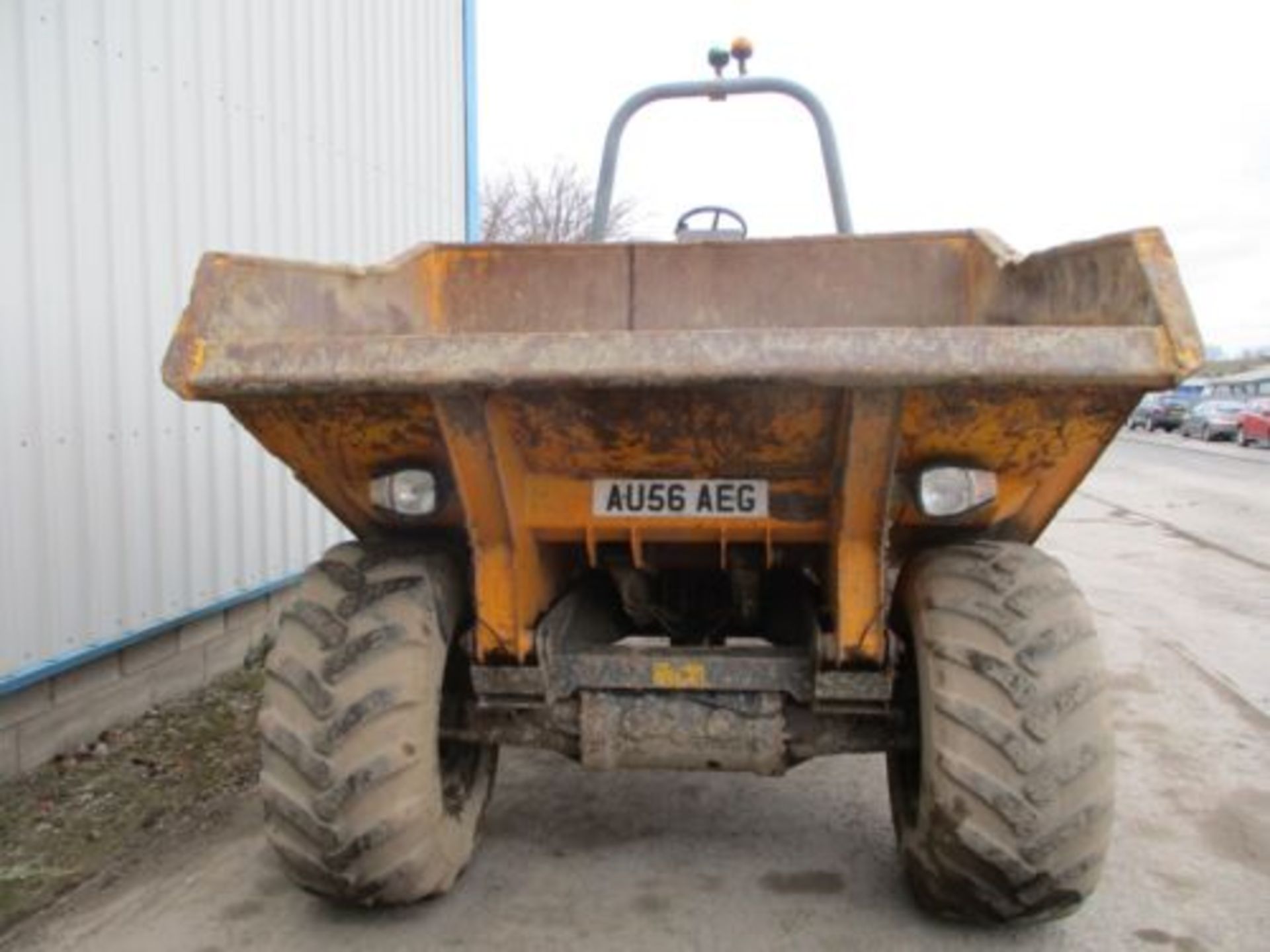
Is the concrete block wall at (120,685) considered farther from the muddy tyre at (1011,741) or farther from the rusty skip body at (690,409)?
the muddy tyre at (1011,741)

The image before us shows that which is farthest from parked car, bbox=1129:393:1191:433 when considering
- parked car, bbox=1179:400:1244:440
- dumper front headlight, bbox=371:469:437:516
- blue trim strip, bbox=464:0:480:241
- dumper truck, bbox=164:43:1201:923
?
dumper front headlight, bbox=371:469:437:516

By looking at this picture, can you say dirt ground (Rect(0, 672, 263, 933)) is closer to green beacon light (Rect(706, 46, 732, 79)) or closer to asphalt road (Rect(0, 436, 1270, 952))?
asphalt road (Rect(0, 436, 1270, 952))

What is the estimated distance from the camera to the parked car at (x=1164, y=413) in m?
48.4

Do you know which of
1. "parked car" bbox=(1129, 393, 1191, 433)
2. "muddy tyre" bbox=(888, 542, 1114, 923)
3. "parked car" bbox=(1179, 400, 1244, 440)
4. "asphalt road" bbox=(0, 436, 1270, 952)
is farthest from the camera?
"parked car" bbox=(1129, 393, 1191, 433)

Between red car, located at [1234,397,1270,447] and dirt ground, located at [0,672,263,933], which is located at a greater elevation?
dirt ground, located at [0,672,263,933]

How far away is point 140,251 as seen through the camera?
5488 mm

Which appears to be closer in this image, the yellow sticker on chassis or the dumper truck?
the dumper truck

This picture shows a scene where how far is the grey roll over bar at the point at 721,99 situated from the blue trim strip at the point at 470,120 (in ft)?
16.0

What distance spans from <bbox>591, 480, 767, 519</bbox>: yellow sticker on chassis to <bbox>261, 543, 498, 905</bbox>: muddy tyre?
56 cm

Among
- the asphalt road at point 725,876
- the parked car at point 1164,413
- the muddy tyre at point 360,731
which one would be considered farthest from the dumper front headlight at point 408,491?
the parked car at point 1164,413

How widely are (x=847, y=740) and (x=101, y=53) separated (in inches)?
165

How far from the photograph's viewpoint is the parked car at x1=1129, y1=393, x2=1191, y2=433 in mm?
48412

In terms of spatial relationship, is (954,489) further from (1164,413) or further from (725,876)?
(1164,413)

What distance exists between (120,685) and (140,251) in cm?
199
